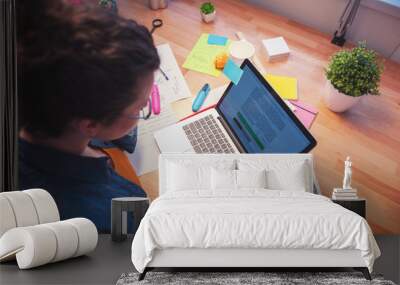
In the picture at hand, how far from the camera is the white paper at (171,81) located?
5.96 meters

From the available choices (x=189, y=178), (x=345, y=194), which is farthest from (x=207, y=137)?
(x=345, y=194)

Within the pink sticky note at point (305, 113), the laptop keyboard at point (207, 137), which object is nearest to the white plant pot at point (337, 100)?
the pink sticky note at point (305, 113)

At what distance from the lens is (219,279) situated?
12.8ft

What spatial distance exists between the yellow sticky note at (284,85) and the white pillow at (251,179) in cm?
93

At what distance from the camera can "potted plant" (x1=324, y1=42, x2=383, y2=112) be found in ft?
18.5

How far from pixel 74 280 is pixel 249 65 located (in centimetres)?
271

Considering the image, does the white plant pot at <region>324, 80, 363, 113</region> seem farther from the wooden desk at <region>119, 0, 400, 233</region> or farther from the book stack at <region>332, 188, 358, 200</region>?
the book stack at <region>332, 188, 358, 200</region>

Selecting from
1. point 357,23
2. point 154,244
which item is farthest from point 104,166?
point 357,23

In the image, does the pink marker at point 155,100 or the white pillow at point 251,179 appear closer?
the white pillow at point 251,179

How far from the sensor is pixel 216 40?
5988 millimetres

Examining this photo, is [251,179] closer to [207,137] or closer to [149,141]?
[207,137]

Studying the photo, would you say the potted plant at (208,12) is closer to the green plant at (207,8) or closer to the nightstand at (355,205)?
the green plant at (207,8)

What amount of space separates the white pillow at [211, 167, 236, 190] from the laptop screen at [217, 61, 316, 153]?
1.99 ft

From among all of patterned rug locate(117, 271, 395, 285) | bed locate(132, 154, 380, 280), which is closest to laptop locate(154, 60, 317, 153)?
bed locate(132, 154, 380, 280)
